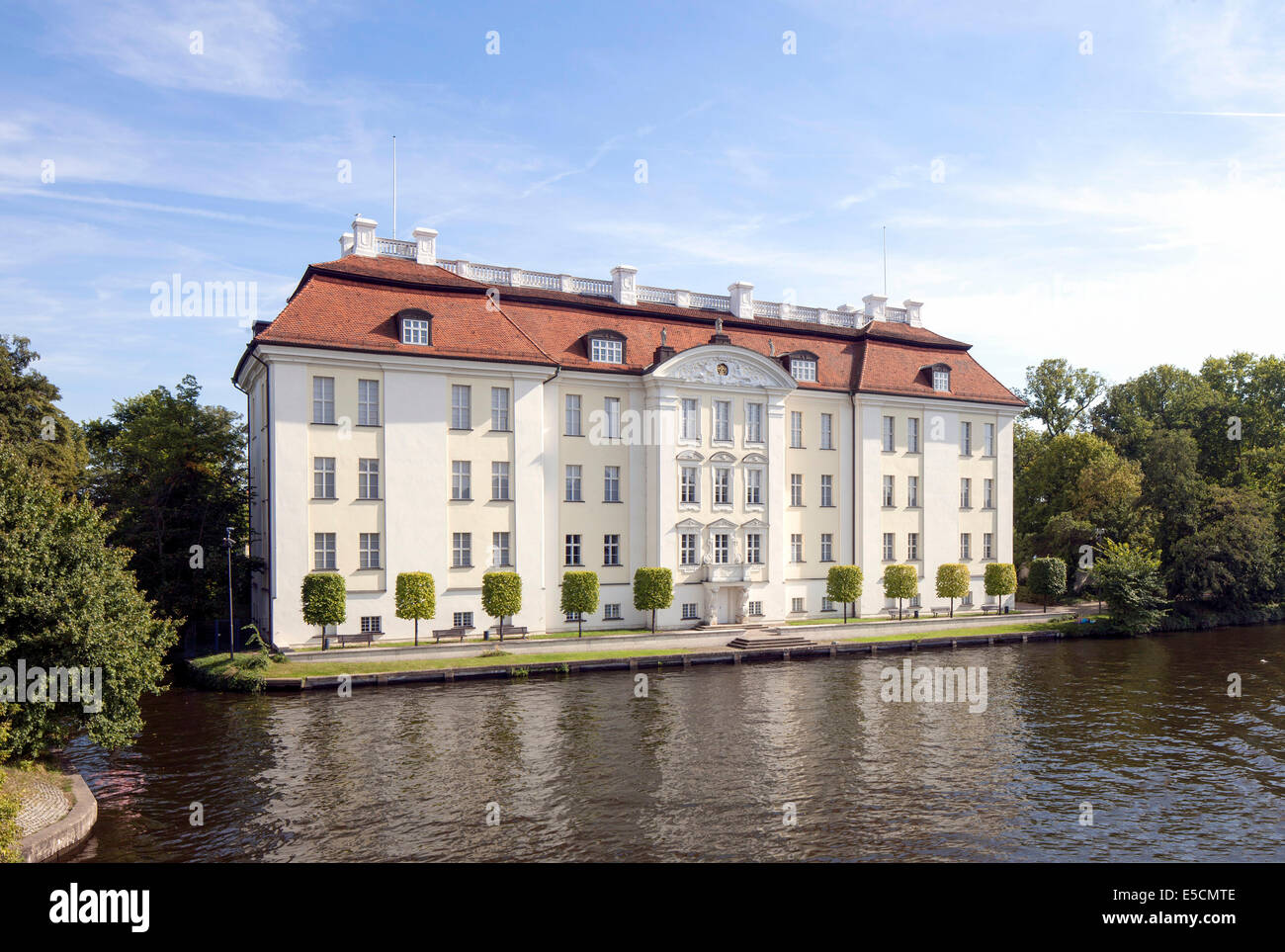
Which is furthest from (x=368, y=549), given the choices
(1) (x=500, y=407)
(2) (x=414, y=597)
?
(1) (x=500, y=407)

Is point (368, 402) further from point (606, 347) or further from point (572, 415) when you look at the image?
point (606, 347)

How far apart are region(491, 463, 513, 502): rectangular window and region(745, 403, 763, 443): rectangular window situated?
48.5 ft

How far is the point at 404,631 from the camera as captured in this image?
1666 inches

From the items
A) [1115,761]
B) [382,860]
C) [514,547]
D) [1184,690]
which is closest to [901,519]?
[1184,690]

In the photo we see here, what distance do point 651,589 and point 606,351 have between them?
13647 millimetres

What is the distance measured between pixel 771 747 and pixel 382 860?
13.0 meters

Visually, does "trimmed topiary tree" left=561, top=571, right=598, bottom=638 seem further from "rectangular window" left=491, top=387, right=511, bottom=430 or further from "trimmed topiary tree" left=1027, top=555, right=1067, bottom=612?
"trimmed topiary tree" left=1027, top=555, right=1067, bottom=612

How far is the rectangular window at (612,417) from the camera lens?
49.0 m

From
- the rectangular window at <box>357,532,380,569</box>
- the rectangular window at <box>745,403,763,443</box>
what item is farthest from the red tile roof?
the rectangular window at <box>357,532,380,569</box>

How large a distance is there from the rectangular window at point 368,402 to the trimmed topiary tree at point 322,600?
7.94m

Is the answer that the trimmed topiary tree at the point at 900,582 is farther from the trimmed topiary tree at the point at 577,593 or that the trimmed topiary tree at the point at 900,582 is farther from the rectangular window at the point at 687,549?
the trimmed topiary tree at the point at 577,593

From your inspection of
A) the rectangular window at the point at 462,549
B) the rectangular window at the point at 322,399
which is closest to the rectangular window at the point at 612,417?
the rectangular window at the point at 462,549

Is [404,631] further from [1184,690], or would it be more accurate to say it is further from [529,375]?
[1184,690]

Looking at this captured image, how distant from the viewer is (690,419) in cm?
5000
